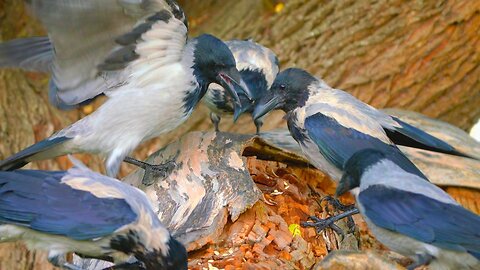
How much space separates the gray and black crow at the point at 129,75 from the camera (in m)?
6.09

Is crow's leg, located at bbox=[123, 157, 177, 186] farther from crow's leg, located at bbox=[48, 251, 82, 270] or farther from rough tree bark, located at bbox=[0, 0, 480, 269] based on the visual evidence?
rough tree bark, located at bbox=[0, 0, 480, 269]

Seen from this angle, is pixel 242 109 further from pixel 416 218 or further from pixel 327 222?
pixel 416 218

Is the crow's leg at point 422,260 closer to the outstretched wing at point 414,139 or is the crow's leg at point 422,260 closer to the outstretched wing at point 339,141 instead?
the outstretched wing at point 339,141

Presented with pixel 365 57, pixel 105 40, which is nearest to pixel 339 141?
pixel 105 40

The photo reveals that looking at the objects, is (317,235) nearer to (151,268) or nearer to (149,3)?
(151,268)

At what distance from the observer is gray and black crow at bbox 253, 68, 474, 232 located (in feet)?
19.4

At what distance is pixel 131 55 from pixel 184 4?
108 inches

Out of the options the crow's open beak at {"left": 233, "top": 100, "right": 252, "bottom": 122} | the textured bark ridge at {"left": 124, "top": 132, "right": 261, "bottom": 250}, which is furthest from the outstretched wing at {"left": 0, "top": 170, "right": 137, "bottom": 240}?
the crow's open beak at {"left": 233, "top": 100, "right": 252, "bottom": 122}

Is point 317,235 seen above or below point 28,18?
above

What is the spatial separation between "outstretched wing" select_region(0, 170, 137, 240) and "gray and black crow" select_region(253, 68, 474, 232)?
4.46 ft

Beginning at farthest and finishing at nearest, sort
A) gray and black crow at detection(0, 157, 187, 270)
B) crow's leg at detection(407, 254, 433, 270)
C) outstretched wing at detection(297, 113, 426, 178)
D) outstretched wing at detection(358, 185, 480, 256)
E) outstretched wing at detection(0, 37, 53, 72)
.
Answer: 1. outstretched wing at detection(0, 37, 53, 72)
2. outstretched wing at detection(297, 113, 426, 178)
3. gray and black crow at detection(0, 157, 187, 270)
4. crow's leg at detection(407, 254, 433, 270)
5. outstretched wing at detection(358, 185, 480, 256)

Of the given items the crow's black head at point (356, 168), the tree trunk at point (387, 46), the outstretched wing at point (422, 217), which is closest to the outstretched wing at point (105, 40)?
the crow's black head at point (356, 168)

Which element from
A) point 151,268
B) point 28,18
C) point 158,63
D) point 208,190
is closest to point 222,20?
point 28,18

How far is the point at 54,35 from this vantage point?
6.04 metres
